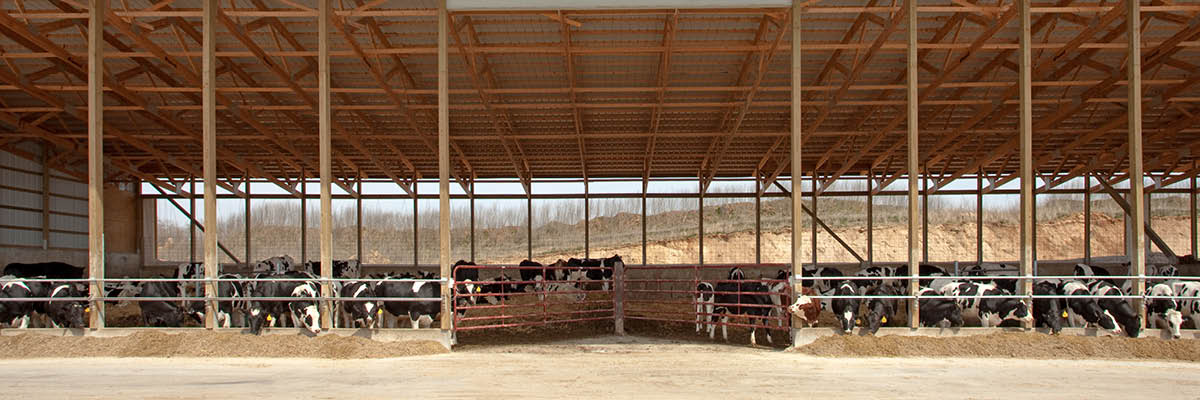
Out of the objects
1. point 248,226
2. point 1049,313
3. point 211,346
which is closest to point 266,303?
point 211,346

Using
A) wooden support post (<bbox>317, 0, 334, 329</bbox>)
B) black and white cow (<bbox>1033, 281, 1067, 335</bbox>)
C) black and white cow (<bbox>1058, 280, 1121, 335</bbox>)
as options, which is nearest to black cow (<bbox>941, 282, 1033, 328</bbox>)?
black and white cow (<bbox>1033, 281, 1067, 335</bbox>)

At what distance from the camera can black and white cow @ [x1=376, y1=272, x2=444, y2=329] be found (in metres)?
15.5

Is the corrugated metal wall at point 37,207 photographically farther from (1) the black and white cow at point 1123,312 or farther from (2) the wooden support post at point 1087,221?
(2) the wooden support post at point 1087,221

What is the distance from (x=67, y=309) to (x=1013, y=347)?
15.5 metres

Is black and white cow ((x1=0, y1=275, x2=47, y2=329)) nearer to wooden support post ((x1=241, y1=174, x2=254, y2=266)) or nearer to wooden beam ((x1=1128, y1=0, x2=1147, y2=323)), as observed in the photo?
wooden support post ((x1=241, y1=174, x2=254, y2=266))

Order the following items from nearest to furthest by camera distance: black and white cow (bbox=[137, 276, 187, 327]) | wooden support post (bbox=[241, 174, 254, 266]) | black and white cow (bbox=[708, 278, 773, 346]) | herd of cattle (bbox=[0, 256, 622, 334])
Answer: herd of cattle (bbox=[0, 256, 622, 334]) < black and white cow (bbox=[708, 278, 773, 346]) < black and white cow (bbox=[137, 276, 187, 327]) < wooden support post (bbox=[241, 174, 254, 266])

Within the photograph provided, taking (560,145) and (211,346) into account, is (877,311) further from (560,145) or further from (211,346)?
(560,145)

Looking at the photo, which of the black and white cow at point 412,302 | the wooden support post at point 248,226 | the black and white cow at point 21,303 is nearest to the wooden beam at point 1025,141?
the black and white cow at point 412,302

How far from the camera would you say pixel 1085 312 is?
1454 cm

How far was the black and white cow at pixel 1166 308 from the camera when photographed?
14070 mm

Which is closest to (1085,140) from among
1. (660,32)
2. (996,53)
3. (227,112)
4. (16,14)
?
(996,53)

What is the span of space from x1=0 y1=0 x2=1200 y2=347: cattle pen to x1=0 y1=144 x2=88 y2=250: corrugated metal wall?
0.31ft

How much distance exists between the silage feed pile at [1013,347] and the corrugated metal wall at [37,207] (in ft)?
83.5

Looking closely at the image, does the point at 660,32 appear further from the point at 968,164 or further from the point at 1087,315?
the point at 968,164
